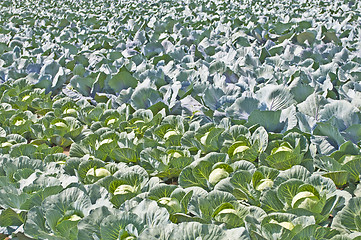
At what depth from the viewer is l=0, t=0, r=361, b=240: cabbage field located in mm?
1899

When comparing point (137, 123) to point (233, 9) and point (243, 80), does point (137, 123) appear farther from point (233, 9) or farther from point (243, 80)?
point (233, 9)

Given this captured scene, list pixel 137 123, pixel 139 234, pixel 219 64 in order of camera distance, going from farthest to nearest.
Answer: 1. pixel 219 64
2. pixel 137 123
3. pixel 139 234

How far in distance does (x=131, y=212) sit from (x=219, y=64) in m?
2.46

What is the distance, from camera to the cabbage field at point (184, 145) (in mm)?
1899

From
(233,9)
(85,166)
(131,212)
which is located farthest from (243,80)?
(233,9)

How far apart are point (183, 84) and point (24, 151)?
5.33 feet

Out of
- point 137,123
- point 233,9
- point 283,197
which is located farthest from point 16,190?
point 233,9

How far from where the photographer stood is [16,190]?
223 cm

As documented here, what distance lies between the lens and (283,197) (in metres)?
2.04

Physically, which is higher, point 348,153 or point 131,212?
point 131,212

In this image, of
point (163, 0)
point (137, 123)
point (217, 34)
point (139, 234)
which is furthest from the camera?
point (163, 0)

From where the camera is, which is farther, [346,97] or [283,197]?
[346,97]

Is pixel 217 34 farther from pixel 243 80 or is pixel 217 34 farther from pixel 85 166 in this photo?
pixel 85 166

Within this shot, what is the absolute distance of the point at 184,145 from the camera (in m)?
2.75
